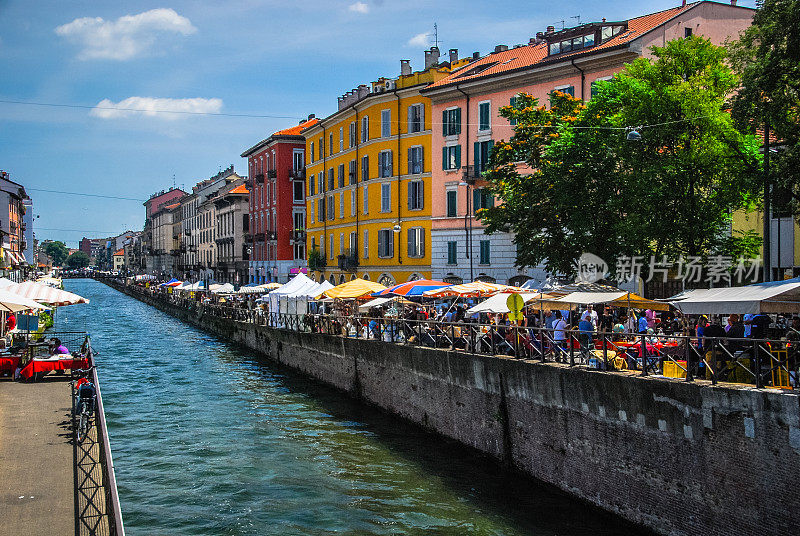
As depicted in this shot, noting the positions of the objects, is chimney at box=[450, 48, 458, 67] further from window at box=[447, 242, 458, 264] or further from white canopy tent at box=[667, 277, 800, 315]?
white canopy tent at box=[667, 277, 800, 315]

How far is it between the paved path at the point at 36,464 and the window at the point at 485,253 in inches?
1014

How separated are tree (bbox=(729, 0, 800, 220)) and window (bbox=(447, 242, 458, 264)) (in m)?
23.8

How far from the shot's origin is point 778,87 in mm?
19219

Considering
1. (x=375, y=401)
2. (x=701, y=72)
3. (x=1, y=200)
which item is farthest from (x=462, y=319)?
(x=1, y=200)

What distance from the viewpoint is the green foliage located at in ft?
202

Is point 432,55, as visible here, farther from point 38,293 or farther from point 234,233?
point 234,233

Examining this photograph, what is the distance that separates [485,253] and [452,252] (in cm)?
278

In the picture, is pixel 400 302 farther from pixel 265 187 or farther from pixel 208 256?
pixel 208 256

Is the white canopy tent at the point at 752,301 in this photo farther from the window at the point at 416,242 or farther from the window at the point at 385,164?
the window at the point at 385,164

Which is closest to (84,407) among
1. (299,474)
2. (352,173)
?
(299,474)

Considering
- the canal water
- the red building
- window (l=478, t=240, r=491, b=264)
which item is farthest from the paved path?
the red building

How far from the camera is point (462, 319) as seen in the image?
2583cm

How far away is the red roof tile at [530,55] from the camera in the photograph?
3450 centimetres

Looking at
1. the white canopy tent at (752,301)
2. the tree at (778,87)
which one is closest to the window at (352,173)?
the tree at (778,87)
